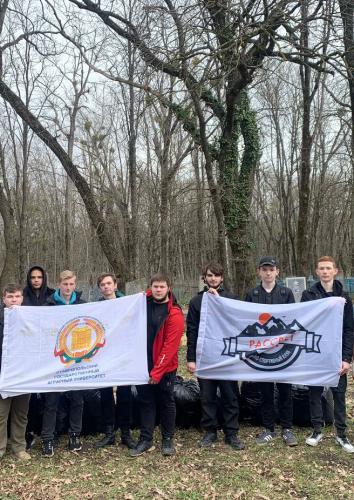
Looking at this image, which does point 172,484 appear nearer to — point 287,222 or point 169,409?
point 169,409

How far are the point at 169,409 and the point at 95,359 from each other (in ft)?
3.34

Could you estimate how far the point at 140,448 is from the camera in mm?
5074

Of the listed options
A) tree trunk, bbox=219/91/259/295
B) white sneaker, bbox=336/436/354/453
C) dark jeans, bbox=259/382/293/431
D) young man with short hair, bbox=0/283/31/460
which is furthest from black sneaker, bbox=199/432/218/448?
tree trunk, bbox=219/91/259/295

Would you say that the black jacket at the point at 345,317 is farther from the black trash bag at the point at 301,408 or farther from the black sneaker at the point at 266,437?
the black sneaker at the point at 266,437

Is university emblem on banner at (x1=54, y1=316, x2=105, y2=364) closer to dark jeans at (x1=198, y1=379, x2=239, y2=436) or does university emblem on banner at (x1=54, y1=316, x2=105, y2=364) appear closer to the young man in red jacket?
the young man in red jacket

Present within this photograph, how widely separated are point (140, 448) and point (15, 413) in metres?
1.44

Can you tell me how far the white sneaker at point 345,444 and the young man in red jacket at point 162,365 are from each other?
1.85 metres

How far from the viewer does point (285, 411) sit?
17.6 feet

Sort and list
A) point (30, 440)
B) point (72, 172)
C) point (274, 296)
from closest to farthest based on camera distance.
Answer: point (30, 440) → point (274, 296) → point (72, 172)

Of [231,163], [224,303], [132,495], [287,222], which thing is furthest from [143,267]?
[287,222]

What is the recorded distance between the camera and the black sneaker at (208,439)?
522 cm


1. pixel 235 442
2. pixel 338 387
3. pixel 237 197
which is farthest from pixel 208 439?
pixel 237 197

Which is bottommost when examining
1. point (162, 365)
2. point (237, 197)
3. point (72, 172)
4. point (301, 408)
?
point (301, 408)

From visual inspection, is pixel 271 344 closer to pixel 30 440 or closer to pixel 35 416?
pixel 35 416
